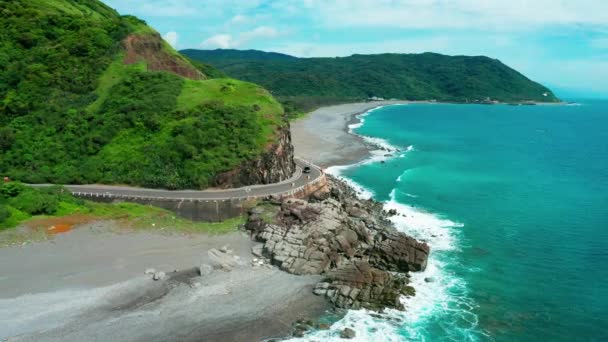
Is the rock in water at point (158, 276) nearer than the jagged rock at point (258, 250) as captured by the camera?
Yes

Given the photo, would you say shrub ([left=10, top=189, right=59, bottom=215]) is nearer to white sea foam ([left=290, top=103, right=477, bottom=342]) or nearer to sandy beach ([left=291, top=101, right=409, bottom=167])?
white sea foam ([left=290, top=103, right=477, bottom=342])

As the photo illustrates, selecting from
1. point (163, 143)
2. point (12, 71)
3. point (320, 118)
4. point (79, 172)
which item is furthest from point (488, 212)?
point (320, 118)

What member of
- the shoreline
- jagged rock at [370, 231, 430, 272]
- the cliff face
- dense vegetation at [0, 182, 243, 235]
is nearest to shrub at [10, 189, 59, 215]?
dense vegetation at [0, 182, 243, 235]

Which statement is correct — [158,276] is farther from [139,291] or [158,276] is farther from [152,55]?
[152,55]

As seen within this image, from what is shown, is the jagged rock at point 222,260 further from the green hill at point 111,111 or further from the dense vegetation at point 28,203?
the dense vegetation at point 28,203

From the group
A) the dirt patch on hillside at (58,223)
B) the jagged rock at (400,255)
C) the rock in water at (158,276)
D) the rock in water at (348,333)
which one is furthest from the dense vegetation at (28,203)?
the rock in water at (348,333)

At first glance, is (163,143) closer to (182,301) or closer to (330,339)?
(182,301)
